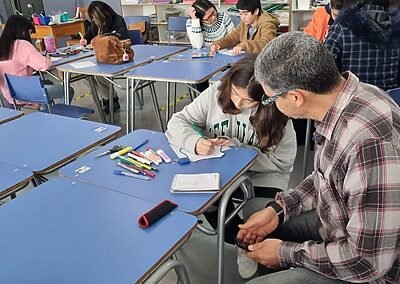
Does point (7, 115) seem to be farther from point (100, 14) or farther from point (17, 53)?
point (100, 14)

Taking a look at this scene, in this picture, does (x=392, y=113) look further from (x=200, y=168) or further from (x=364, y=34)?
(x=364, y=34)

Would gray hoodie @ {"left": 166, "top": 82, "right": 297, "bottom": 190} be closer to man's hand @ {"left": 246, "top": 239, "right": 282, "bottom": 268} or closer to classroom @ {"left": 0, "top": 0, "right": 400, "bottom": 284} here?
classroom @ {"left": 0, "top": 0, "right": 400, "bottom": 284}

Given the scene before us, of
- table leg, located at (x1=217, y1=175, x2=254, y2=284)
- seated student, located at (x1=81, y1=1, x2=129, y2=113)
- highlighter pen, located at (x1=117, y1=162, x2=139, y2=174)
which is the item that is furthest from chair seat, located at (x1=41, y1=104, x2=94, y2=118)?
table leg, located at (x1=217, y1=175, x2=254, y2=284)

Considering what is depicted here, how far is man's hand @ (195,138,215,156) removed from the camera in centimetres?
151

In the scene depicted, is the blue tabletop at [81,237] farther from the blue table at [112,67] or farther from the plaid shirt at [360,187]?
the blue table at [112,67]

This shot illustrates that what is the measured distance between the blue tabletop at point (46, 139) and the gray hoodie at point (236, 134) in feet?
1.17

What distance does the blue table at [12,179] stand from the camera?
135cm

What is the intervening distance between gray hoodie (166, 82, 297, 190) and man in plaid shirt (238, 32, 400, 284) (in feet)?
1.57

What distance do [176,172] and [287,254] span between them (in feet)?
1.54

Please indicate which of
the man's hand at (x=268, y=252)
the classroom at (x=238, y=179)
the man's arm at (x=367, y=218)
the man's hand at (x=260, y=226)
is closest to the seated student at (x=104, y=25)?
the classroom at (x=238, y=179)

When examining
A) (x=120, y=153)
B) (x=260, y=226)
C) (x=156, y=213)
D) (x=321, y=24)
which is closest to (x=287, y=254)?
(x=260, y=226)

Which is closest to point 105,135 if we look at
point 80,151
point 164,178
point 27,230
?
point 80,151

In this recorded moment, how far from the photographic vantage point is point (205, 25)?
3566 mm

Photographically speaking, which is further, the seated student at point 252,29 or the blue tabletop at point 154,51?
the blue tabletop at point 154,51
